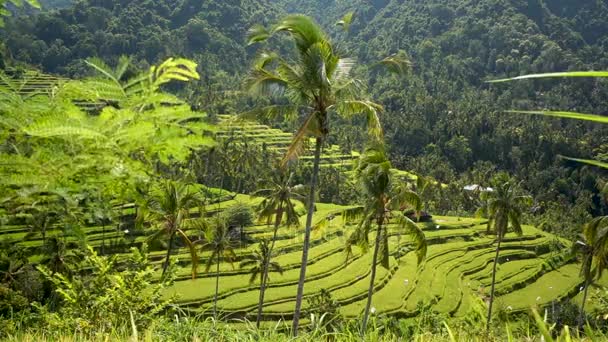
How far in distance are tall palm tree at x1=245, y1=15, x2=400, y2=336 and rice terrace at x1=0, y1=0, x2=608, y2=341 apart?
0.15 ft

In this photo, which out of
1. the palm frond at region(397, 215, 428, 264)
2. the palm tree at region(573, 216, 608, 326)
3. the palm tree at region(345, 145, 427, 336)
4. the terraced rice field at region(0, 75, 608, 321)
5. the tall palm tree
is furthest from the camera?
the terraced rice field at region(0, 75, 608, 321)

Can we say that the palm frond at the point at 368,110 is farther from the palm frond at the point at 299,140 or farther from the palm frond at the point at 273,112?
the palm frond at the point at 273,112

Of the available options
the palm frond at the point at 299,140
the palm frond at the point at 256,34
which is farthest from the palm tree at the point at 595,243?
the palm frond at the point at 256,34

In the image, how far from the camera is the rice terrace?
11.3ft

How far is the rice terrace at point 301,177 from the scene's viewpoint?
11.3 feet

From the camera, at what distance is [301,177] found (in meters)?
52.9

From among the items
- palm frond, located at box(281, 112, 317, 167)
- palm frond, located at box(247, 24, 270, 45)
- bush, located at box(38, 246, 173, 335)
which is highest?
palm frond, located at box(247, 24, 270, 45)

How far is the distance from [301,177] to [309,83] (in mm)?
41739

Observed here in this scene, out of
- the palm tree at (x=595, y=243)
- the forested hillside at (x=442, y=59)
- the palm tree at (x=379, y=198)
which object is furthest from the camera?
the forested hillside at (x=442, y=59)

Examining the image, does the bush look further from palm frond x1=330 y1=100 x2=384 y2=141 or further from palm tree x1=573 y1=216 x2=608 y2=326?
palm tree x1=573 y1=216 x2=608 y2=326

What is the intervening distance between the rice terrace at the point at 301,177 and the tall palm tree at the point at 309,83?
46 millimetres

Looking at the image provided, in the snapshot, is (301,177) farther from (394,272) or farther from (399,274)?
(399,274)

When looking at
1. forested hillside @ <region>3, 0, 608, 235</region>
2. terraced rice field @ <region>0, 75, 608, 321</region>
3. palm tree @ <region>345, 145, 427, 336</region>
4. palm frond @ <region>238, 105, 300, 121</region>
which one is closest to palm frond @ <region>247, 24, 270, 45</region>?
palm frond @ <region>238, 105, 300, 121</region>

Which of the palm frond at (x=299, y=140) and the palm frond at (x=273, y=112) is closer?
the palm frond at (x=299, y=140)
